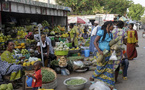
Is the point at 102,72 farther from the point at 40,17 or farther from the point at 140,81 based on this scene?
the point at 40,17

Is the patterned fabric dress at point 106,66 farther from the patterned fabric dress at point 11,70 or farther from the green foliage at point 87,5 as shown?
the green foliage at point 87,5

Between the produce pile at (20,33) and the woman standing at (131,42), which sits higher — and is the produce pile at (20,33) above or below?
above

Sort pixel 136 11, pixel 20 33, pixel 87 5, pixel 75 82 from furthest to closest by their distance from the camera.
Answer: pixel 136 11 → pixel 87 5 → pixel 20 33 → pixel 75 82

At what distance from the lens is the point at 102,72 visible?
4.57m

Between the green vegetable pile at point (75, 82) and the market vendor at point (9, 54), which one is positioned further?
the market vendor at point (9, 54)

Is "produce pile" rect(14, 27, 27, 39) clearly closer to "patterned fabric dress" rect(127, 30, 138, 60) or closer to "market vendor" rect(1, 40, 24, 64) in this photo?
"market vendor" rect(1, 40, 24, 64)

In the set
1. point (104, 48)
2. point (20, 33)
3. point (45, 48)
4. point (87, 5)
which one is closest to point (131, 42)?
point (45, 48)

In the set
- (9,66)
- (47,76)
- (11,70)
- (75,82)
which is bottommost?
(75,82)

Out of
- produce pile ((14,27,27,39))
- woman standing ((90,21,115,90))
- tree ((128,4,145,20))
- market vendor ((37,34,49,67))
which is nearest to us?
woman standing ((90,21,115,90))

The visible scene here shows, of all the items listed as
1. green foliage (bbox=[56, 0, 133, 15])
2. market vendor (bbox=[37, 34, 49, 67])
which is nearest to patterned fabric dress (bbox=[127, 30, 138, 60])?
market vendor (bbox=[37, 34, 49, 67])

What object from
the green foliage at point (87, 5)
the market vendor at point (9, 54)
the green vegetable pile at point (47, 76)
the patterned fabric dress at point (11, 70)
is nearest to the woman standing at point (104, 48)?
the green vegetable pile at point (47, 76)

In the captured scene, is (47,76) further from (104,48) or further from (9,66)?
(104,48)

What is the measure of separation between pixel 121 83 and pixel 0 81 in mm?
3852

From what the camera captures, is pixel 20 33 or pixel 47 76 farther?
pixel 20 33
